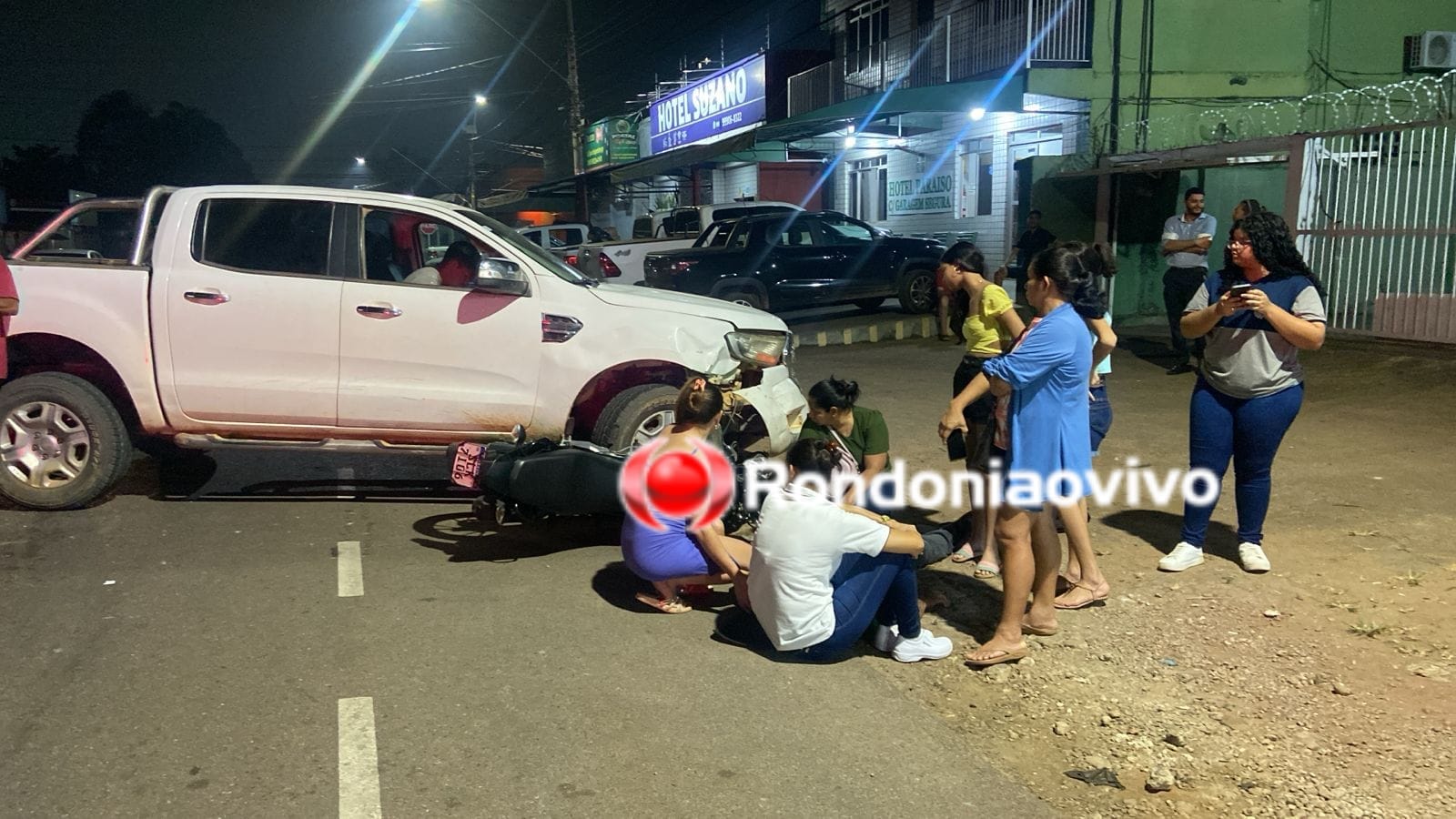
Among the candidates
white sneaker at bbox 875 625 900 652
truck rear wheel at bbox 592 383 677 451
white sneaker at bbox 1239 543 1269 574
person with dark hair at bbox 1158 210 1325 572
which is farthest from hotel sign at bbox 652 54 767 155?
white sneaker at bbox 875 625 900 652

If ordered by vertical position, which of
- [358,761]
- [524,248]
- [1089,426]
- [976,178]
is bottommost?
[358,761]

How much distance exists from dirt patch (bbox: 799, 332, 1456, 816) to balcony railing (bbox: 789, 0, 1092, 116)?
11422mm

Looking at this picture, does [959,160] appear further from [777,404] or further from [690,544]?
[690,544]

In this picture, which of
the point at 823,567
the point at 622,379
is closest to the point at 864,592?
the point at 823,567

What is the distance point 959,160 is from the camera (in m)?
21.2

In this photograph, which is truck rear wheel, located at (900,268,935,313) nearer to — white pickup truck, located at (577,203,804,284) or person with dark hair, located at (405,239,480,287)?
white pickup truck, located at (577,203,804,284)

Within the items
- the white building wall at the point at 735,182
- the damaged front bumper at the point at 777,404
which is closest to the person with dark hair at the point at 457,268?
the damaged front bumper at the point at 777,404

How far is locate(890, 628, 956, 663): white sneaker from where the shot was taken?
14.7ft

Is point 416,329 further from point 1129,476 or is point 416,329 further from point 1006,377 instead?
point 1129,476

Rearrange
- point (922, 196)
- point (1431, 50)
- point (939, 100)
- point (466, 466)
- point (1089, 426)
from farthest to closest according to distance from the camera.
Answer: point (922, 196), point (1431, 50), point (939, 100), point (466, 466), point (1089, 426)

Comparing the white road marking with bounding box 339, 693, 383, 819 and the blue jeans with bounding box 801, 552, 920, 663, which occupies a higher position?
the blue jeans with bounding box 801, 552, 920, 663

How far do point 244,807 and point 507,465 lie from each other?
2396 mm

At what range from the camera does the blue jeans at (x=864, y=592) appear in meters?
4.25

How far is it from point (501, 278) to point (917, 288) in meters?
11.1
